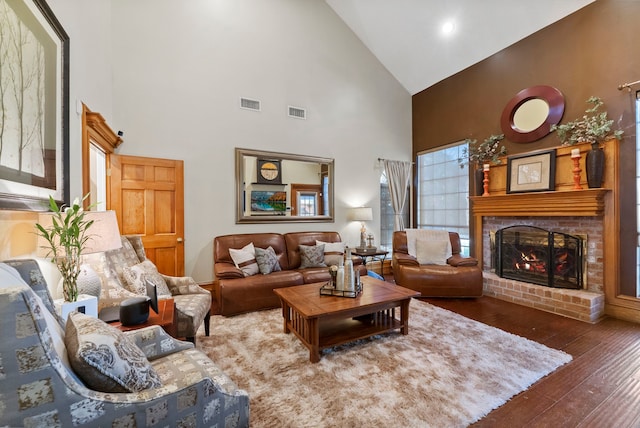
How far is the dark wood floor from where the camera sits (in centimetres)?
159

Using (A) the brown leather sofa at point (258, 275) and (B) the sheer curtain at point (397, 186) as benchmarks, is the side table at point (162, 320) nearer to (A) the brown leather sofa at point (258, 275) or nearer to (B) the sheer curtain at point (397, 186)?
(A) the brown leather sofa at point (258, 275)

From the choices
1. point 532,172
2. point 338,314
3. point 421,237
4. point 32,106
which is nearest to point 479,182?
point 532,172

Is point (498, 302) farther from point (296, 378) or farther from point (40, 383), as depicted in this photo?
point (40, 383)

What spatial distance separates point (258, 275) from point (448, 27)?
4.81 meters

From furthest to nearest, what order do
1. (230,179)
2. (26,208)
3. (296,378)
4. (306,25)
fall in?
1. (306,25)
2. (230,179)
3. (296,378)
4. (26,208)

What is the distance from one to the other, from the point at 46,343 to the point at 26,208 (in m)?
1.21

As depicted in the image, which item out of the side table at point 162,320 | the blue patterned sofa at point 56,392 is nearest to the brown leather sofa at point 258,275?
the side table at point 162,320

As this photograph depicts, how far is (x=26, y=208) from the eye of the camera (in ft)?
4.84

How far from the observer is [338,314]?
2.20 metres

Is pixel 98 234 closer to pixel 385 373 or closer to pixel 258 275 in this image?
pixel 258 275

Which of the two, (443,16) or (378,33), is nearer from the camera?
(443,16)

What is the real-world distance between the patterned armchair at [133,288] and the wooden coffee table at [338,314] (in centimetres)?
77

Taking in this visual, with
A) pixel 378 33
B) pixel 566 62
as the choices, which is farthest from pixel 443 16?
pixel 566 62

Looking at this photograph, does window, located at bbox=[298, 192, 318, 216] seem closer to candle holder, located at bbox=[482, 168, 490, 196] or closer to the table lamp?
the table lamp
